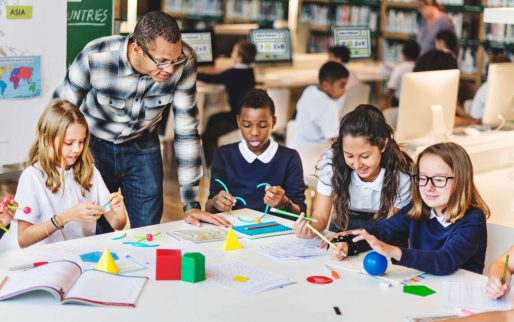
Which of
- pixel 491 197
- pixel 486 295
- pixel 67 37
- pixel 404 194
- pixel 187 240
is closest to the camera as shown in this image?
pixel 486 295

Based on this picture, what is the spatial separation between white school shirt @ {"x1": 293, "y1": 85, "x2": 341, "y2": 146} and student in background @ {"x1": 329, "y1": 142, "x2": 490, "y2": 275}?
255cm

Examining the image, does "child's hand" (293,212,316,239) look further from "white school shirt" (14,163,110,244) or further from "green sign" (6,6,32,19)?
"green sign" (6,6,32,19)

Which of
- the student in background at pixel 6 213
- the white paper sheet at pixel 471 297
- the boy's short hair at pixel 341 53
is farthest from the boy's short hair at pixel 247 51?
the white paper sheet at pixel 471 297

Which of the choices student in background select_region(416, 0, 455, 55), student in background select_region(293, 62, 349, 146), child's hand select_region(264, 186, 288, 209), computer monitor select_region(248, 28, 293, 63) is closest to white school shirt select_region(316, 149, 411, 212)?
child's hand select_region(264, 186, 288, 209)

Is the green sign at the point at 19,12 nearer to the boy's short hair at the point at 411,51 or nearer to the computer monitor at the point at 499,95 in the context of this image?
the computer monitor at the point at 499,95

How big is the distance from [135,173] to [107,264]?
1.05 m

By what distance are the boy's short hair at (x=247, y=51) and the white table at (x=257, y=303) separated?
4.66 m

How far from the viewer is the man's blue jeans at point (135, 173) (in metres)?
3.48

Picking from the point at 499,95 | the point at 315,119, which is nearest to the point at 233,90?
the point at 315,119

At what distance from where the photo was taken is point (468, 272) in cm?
270

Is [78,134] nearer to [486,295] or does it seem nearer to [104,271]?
[104,271]

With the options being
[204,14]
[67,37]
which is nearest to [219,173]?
[67,37]

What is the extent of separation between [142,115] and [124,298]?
124 centimetres

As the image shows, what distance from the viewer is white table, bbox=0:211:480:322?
2.20 m
